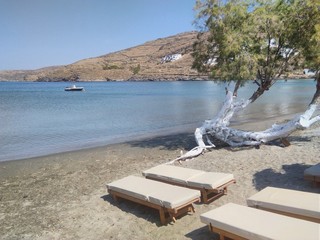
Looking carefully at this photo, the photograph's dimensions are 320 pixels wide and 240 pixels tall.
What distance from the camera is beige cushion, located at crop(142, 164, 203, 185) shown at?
8312 millimetres

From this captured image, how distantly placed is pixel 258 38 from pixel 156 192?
935 centimetres

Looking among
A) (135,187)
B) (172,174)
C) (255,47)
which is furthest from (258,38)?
(135,187)

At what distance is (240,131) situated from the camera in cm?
1359

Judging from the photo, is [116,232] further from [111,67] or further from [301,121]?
[111,67]

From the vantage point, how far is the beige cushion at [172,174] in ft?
27.3

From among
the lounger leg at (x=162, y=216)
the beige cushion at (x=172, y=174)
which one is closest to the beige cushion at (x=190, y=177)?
the beige cushion at (x=172, y=174)

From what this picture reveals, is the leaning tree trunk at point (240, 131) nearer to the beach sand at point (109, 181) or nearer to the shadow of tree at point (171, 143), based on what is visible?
the beach sand at point (109, 181)

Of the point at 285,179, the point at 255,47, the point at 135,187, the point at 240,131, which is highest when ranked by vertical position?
the point at 255,47

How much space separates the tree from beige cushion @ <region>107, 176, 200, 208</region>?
4.27 meters

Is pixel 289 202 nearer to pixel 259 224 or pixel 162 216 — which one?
pixel 259 224

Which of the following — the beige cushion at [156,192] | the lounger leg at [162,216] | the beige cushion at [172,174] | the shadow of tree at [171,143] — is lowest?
the shadow of tree at [171,143]

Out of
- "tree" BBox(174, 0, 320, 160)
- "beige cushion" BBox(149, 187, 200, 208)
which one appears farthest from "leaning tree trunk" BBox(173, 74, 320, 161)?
"beige cushion" BBox(149, 187, 200, 208)

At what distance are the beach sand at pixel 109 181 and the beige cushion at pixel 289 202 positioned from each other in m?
1.17

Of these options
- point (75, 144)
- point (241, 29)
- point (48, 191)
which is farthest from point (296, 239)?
point (75, 144)
